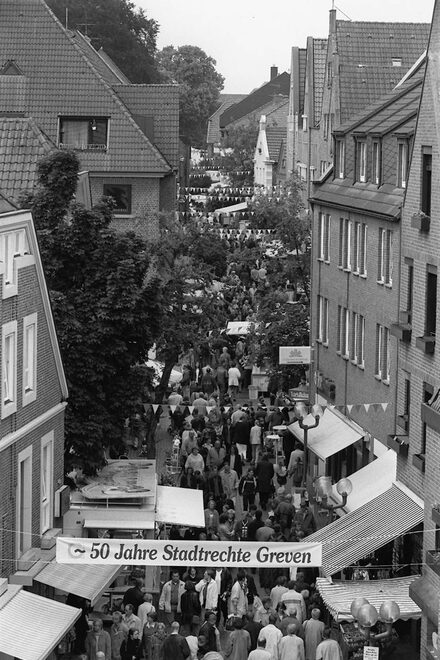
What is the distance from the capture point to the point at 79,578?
25922 millimetres

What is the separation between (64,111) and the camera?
55531 mm

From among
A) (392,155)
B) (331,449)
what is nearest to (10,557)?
(331,449)

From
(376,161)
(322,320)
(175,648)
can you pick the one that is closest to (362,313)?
(376,161)

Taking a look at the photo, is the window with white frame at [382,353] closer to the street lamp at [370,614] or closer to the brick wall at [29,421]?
the brick wall at [29,421]

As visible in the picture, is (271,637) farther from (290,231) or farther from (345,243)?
(290,231)

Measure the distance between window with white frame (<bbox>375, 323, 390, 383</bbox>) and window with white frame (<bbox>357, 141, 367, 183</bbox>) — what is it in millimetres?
4818

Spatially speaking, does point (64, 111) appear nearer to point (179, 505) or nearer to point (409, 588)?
point (179, 505)

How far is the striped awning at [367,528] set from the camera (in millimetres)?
27516

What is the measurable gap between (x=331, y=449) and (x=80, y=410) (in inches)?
297

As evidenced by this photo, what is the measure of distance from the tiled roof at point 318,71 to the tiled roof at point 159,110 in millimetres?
17449

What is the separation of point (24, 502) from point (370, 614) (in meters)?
7.14

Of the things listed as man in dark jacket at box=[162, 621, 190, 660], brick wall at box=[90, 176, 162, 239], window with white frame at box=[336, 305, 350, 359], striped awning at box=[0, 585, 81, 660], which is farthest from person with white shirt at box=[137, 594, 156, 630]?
brick wall at box=[90, 176, 162, 239]

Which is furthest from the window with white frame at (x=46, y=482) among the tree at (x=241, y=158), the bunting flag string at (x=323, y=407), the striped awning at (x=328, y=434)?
the tree at (x=241, y=158)

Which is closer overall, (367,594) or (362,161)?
(367,594)
